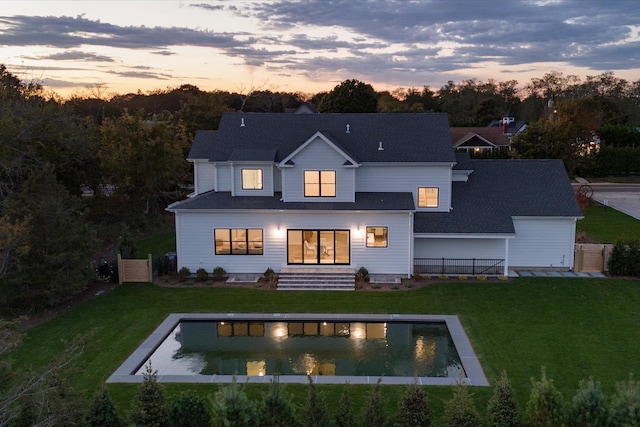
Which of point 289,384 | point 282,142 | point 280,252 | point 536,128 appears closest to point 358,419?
point 289,384

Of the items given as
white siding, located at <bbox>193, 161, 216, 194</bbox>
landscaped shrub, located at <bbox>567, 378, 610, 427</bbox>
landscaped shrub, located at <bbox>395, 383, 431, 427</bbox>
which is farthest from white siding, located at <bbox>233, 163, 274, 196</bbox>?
landscaped shrub, located at <bbox>567, 378, 610, 427</bbox>

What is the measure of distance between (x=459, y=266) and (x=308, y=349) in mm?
11031

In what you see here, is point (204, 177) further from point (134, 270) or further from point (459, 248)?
point (459, 248)

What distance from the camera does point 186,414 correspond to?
12.3 meters

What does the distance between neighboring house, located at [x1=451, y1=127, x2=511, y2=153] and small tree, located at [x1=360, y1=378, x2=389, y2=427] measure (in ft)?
188

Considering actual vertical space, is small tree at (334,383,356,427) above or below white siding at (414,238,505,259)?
below

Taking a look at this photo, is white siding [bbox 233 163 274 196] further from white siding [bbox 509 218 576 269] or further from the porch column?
white siding [bbox 509 218 576 269]

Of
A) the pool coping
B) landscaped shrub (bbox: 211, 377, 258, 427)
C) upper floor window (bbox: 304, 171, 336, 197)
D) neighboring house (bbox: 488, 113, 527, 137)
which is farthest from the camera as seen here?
neighboring house (bbox: 488, 113, 527, 137)

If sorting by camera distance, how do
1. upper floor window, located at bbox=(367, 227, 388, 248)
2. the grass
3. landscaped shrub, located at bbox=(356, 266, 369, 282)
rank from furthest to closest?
the grass, upper floor window, located at bbox=(367, 227, 388, 248), landscaped shrub, located at bbox=(356, 266, 369, 282)

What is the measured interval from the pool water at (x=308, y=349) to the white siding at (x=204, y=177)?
12.7 meters

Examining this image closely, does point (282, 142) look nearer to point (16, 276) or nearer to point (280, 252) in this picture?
point (280, 252)

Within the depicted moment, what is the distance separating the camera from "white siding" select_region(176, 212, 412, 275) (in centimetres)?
2606

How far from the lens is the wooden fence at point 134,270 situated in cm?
2627

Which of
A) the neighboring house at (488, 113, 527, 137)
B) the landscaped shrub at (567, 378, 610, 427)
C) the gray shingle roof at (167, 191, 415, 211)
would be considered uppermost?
the neighboring house at (488, 113, 527, 137)
